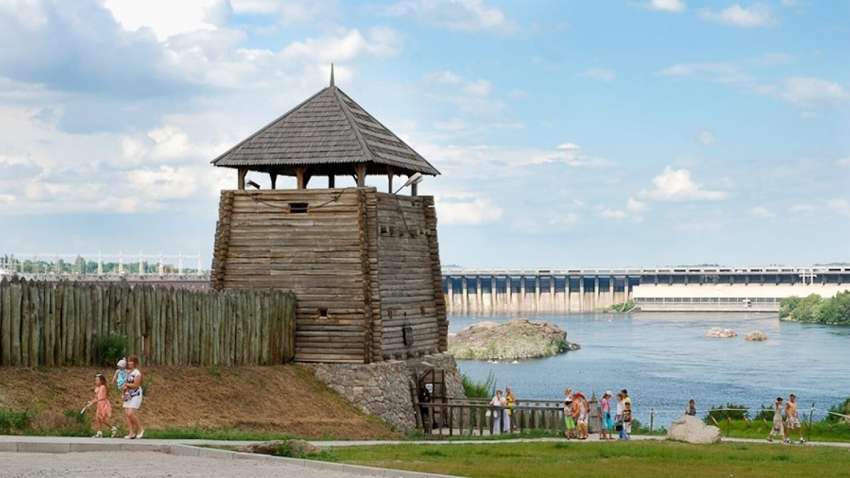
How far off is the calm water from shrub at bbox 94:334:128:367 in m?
27.7

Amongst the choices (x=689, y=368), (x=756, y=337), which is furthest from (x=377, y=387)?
(x=756, y=337)

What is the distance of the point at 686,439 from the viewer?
1082 inches

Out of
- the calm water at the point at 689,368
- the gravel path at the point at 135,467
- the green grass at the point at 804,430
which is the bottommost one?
the calm water at the point at 689,368

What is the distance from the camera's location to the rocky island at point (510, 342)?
333 ft

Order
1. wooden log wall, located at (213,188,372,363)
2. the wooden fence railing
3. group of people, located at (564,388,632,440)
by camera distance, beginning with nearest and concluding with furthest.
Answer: group of people, located at (564,388,632,440)
the wooden fence railing
wooden log wall, located at (213,188,372,363)

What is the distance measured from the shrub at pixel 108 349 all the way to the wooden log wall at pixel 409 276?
8.42 metres

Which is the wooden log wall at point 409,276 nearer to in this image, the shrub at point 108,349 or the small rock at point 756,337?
the shrub at point 108,349

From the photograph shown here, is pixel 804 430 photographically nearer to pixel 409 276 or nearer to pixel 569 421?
pixel 569 421

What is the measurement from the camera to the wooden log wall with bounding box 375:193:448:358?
36.5 m

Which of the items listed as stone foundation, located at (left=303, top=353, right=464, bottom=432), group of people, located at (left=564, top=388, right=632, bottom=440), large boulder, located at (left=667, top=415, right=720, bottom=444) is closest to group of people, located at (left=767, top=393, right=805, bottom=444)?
group of people, located at (left=564, top=388, right=632, bottom=440)

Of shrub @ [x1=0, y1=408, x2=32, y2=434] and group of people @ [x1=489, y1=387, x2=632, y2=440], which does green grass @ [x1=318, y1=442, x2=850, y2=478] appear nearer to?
group of people @ [x1=489, y1=387, x2=632, y2=440]

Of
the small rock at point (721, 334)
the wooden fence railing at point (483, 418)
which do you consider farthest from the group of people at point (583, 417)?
the small rock at point (721, 334)

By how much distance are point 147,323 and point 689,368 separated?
2309 inches

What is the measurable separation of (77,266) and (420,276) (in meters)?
134
